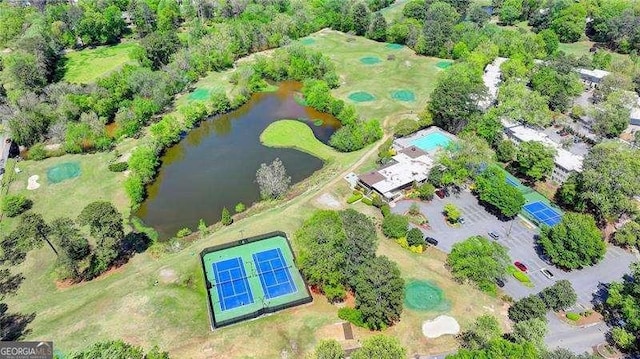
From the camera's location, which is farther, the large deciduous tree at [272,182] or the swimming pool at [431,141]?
the swimming pool at [431,141]

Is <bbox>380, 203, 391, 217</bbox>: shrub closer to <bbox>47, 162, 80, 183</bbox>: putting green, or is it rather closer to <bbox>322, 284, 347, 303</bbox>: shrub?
<bbox>322, 284, 347, 303</bbox>: shrub

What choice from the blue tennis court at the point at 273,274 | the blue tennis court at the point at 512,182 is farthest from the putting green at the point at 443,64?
the blue tennis court at the point at 273,274

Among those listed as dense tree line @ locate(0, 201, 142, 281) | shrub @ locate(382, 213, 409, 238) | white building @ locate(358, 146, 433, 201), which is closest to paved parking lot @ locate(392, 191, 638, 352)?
white building @ locate(358, 146, 433, 201)

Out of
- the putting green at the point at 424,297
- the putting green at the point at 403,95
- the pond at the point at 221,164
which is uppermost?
the putting green at the point at 403,95

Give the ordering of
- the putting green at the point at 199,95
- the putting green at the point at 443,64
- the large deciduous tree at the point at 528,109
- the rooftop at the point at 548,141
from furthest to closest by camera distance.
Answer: the putting green at the point at 443,64 < the putting green at the point at 199,95 < the large deciduous tree at the point at 528,109 < the rooftop at the point at 548,141

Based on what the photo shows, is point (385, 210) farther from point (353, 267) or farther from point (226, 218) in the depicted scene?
point (226, 218)

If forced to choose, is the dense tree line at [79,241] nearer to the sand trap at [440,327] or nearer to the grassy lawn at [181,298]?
the grassy lawn at [181,298]

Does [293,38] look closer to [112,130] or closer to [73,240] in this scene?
[112,130]
